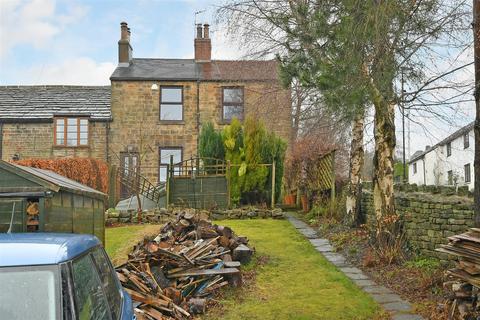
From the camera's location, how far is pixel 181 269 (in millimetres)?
8211

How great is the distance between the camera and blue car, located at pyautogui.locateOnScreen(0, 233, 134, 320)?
2.45 metres

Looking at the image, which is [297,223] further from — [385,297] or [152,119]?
[152,119]

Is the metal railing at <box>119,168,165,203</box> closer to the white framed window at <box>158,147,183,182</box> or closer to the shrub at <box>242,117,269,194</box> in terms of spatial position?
the white framed window at <box>158,147,183,182</box>

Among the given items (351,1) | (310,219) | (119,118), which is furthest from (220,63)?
(351,1)

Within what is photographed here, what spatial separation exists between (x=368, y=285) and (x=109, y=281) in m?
5.71

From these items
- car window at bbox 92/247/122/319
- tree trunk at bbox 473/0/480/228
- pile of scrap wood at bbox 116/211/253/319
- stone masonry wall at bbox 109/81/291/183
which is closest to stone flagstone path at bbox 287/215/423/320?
tree trunk at bbox 473/0/480/228

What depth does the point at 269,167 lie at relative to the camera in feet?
58.6

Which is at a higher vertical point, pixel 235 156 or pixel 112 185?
pixel 235 156

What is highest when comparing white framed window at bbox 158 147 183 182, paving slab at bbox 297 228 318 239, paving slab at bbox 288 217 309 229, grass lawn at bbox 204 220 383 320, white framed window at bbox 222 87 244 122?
white framed window at bbox 222 87 244 122

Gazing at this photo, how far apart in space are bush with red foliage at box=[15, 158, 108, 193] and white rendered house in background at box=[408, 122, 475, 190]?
1304 centimetres

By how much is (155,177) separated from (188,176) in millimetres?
6518

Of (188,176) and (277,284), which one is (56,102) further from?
(277,284)

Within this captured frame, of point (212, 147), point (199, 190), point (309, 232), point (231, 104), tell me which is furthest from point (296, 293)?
point (231, 104)

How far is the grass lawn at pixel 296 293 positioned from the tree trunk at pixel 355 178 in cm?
188
